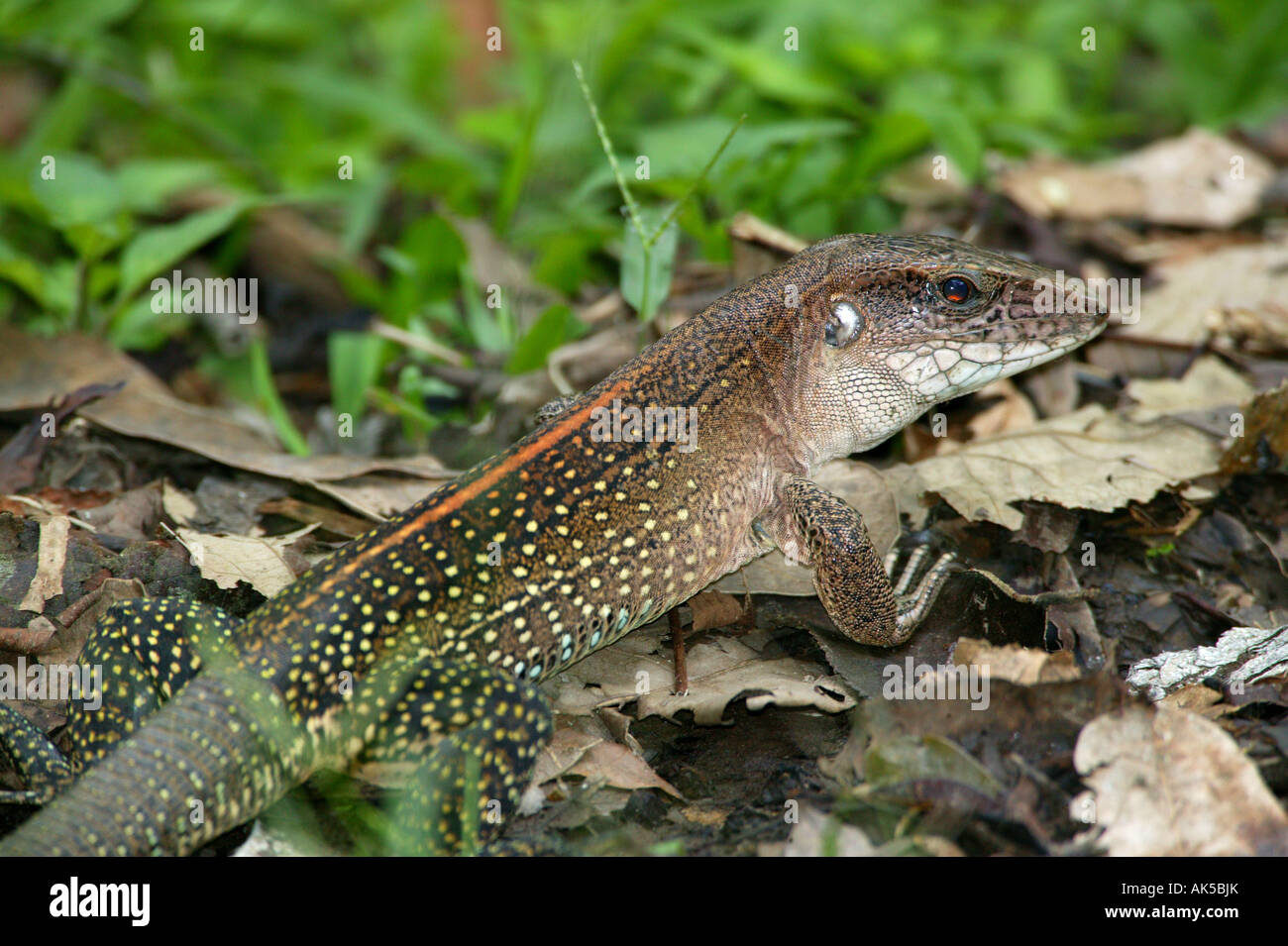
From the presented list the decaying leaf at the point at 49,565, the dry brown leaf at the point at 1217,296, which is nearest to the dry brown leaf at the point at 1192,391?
the dry brown leaf at the point at 1217,296

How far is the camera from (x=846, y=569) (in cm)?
507

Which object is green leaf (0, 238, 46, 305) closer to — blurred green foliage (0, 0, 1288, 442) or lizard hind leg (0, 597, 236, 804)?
blurred green foliage (0, 0, 1288, 442)

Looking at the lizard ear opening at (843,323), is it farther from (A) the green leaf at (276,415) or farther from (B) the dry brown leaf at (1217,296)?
(A) the green leaf at (276,415)

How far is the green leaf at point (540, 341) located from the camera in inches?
270

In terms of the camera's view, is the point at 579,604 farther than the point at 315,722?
Yes

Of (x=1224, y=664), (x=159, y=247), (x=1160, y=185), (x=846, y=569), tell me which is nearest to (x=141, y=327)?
(x=159, y=247)

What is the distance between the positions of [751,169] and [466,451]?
313cm

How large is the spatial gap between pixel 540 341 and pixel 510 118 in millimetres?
3061

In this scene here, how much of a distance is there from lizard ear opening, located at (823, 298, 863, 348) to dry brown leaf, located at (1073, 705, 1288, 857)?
2.10 m

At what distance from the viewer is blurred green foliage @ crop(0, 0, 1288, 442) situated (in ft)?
26.2

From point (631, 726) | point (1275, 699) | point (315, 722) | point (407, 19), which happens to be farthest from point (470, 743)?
point (407, 19)

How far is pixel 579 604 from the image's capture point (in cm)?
489

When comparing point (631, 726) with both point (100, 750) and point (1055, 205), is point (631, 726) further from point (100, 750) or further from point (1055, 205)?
point (1055, 205)

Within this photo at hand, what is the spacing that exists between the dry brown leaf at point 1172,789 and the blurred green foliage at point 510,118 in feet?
13.1
